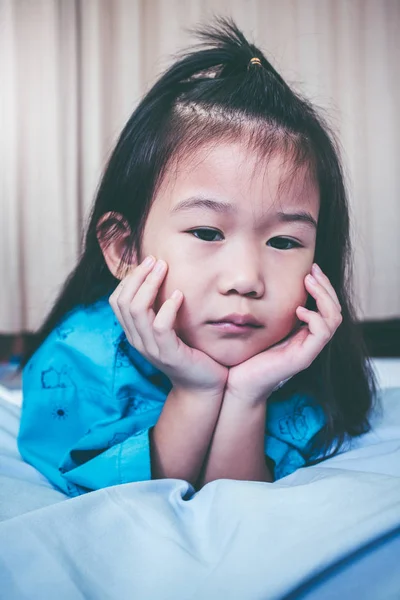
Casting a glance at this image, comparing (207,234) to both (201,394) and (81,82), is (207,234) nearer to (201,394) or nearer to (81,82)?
(201,394)

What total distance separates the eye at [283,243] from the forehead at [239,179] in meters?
0.05

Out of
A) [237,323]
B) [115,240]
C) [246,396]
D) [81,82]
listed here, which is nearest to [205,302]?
[237,323]

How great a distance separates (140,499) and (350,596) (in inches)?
10.0

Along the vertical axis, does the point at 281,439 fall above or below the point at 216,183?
below

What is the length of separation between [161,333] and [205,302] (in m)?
0.08

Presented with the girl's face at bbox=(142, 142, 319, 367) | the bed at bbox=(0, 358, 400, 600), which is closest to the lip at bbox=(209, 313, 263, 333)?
the girl's face at bbox=(142, 142, 319, 367)

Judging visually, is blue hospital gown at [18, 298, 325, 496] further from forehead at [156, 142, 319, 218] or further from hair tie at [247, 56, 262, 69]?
hair tie at [247, 56, 262, 69]

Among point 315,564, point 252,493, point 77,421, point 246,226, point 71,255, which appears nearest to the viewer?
point 315,564

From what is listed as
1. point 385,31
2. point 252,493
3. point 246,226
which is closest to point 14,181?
point 385,31

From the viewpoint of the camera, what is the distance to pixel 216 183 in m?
0.75

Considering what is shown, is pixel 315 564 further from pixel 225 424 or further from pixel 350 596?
pixel 225 424

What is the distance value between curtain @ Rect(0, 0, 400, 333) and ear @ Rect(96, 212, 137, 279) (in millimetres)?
1780

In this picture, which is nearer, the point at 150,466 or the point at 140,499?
the point at 140,499

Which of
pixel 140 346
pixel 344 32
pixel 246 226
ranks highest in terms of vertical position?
pixel 344 32
